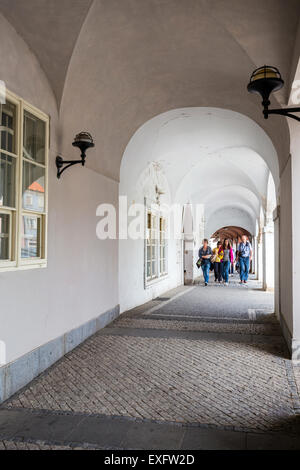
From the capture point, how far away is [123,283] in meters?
7.53

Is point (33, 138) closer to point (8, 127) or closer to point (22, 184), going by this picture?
point (8, 127)

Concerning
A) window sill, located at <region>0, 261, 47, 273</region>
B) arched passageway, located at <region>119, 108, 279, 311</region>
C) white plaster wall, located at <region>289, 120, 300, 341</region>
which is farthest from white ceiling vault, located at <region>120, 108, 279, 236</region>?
window sill, located at <region>0, 261, 47, 273</region>

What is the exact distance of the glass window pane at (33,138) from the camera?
414cm

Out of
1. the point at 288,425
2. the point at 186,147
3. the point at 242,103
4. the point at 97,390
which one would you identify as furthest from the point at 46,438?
the point at 186,147

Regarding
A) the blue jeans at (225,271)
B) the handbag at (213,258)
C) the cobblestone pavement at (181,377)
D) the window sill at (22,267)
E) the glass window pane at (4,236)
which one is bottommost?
the cobblestone pavement at (181,377)

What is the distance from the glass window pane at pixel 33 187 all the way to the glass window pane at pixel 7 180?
198 millimetres

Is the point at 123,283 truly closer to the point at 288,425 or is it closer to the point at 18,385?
the point at 18,385

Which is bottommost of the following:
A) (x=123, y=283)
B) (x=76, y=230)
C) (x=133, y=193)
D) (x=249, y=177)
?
(x=123, y=283)

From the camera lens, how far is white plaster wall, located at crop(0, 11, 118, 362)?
12.5 ft

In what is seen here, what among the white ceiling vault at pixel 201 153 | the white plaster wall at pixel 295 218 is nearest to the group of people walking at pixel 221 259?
the white ceiling vault at pixel 201 153

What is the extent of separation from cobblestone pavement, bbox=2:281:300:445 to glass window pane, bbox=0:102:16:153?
2.40 metres

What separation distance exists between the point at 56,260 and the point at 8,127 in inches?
65.6

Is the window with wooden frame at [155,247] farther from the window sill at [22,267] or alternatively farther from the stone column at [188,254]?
the window sill at [22,267]

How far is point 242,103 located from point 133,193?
290 centimetres
